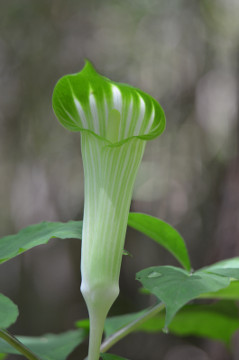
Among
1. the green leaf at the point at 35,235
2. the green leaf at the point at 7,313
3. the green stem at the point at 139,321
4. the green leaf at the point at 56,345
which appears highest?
the green leaf at the point at 35,235

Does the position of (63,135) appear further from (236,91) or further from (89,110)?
(89,110)

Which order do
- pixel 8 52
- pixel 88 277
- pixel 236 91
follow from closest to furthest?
pixel 88 277 → pixel 236 91 → pixel 8 52

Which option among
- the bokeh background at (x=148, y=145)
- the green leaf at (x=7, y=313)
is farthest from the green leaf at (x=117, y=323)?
the bokeh background at (x=148, y=145)

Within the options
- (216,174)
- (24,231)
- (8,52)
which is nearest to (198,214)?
(216,174)

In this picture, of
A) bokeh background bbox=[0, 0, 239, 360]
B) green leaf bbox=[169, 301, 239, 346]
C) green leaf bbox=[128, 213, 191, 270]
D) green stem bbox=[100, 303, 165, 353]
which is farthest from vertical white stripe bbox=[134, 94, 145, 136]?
bokeh background bbox=[0, 0, 239, 360]

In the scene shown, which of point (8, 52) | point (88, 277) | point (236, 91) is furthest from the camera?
point (8, 52)

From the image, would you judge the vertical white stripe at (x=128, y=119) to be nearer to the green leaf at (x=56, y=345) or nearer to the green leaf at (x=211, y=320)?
the green leaf at (x=56, y=345)
